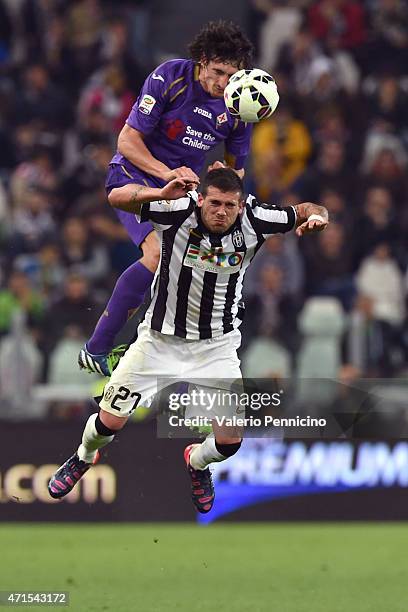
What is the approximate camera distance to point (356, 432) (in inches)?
508

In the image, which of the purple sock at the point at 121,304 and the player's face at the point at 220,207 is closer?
the player's face at the point at 220,207

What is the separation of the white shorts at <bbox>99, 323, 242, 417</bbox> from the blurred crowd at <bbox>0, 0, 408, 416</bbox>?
3.80 metres

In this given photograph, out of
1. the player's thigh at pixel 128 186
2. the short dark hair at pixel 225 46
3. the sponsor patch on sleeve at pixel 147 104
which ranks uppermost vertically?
the short dark hair at pixel 225 46

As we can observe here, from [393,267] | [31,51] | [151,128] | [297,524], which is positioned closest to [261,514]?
[297,524]

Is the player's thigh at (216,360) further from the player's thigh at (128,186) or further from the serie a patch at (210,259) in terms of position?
the player's thigh at (128,186)

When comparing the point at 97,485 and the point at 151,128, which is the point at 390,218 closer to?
the point at 97,485

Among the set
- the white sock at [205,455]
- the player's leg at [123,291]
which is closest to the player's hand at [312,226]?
the player's leg at [123,291]

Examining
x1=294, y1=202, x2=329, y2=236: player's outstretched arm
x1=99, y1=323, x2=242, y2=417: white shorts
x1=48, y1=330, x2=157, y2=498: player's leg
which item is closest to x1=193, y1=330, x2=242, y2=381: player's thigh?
x1=99, y1=323, x2=242, y2=417: white shorts

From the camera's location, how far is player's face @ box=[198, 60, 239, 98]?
916 centimetres

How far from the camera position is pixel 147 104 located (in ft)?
30.4

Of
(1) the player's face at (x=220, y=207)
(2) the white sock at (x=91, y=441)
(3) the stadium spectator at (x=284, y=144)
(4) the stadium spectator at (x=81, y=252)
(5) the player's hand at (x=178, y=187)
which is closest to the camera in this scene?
(5) the player's hand at (x=178, y=187)
